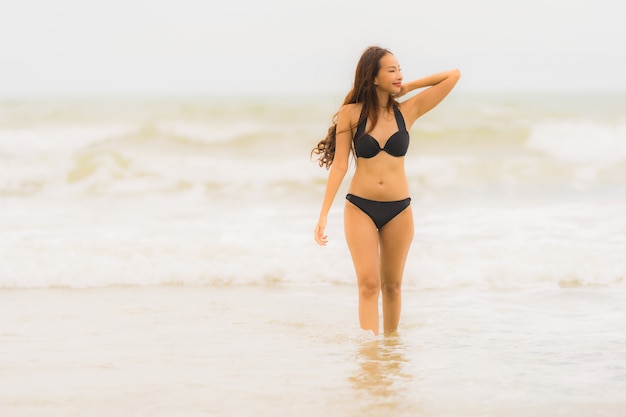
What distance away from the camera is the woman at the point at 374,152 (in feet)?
20.1

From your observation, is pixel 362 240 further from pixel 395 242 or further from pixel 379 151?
pixel 379 151

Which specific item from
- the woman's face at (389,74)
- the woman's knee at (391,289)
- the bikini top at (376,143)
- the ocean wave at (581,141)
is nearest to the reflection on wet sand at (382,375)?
the woman's knee at (391,289)

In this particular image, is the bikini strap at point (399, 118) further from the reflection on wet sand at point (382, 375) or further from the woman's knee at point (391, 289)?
Result: the reflection on wet sand at point (382, 375)

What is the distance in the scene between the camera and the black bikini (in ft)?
20.1

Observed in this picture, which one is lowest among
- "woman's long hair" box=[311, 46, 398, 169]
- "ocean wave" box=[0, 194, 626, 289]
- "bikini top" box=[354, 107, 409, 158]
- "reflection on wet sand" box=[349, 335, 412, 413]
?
"reflection on wet sand" box=[349, 335, 412, 413]

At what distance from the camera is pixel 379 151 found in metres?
6.15

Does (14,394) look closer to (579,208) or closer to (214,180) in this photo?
(579,208)

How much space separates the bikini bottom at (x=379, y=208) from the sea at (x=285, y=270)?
92 cm

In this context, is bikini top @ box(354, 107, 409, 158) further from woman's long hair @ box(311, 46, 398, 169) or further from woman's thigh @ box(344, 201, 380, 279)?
woman's thigh @ box(344, 201, 380, 279)

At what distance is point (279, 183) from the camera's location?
1695cm

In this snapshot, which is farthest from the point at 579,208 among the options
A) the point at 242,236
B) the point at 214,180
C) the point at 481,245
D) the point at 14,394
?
the point at 14,394

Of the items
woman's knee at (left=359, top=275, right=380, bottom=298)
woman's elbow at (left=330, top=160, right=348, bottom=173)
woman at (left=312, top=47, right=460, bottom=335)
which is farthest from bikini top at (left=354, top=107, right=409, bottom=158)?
woman's knee at (left=359, top=275, right=380, bottom=298)

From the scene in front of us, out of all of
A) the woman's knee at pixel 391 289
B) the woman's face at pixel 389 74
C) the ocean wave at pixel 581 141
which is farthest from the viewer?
the ocean wave at pixel 581 141

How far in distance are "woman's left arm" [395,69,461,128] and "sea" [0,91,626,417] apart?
164cm
